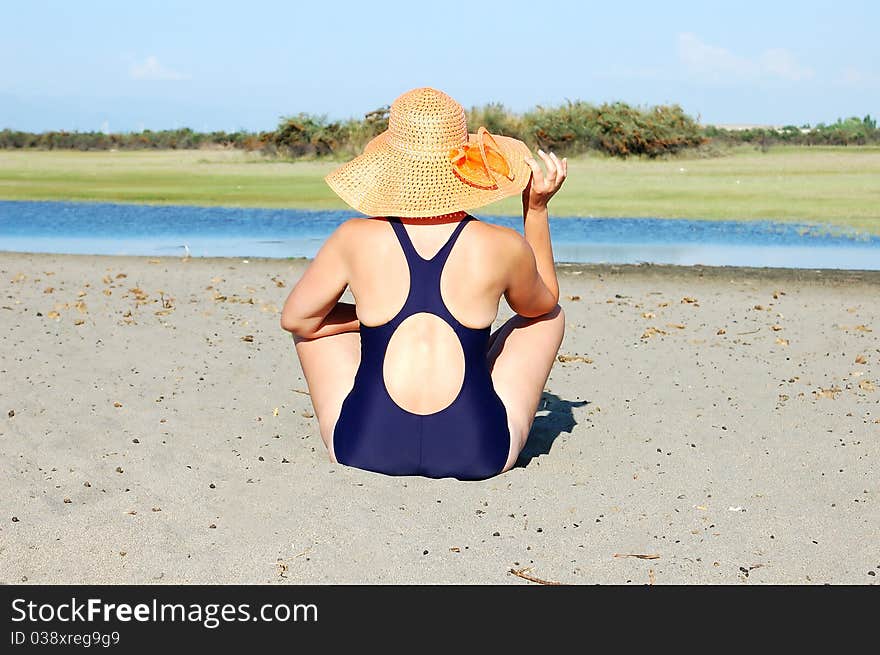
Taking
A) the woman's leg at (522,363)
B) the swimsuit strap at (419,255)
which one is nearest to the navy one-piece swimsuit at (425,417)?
the swimsuit strap at (419,255)

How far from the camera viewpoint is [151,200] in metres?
24.6

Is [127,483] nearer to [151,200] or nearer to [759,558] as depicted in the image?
[759,558]

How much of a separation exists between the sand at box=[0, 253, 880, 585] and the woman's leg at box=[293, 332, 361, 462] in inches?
8.8

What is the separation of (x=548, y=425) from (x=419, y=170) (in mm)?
1893

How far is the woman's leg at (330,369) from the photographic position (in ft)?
15.8

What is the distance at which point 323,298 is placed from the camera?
15.1ft

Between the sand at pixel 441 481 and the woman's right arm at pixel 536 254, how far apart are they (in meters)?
0.73

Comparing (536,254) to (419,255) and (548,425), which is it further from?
(548,425)

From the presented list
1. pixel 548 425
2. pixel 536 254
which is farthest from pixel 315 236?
pixel 536 254

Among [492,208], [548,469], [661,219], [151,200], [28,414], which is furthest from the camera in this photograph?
[151,200]

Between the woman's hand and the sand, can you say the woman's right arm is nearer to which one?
the woman's hand

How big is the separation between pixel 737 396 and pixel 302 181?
75.6ft

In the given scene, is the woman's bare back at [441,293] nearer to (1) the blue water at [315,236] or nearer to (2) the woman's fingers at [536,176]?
(2) the woman's fingers at [536,176]
